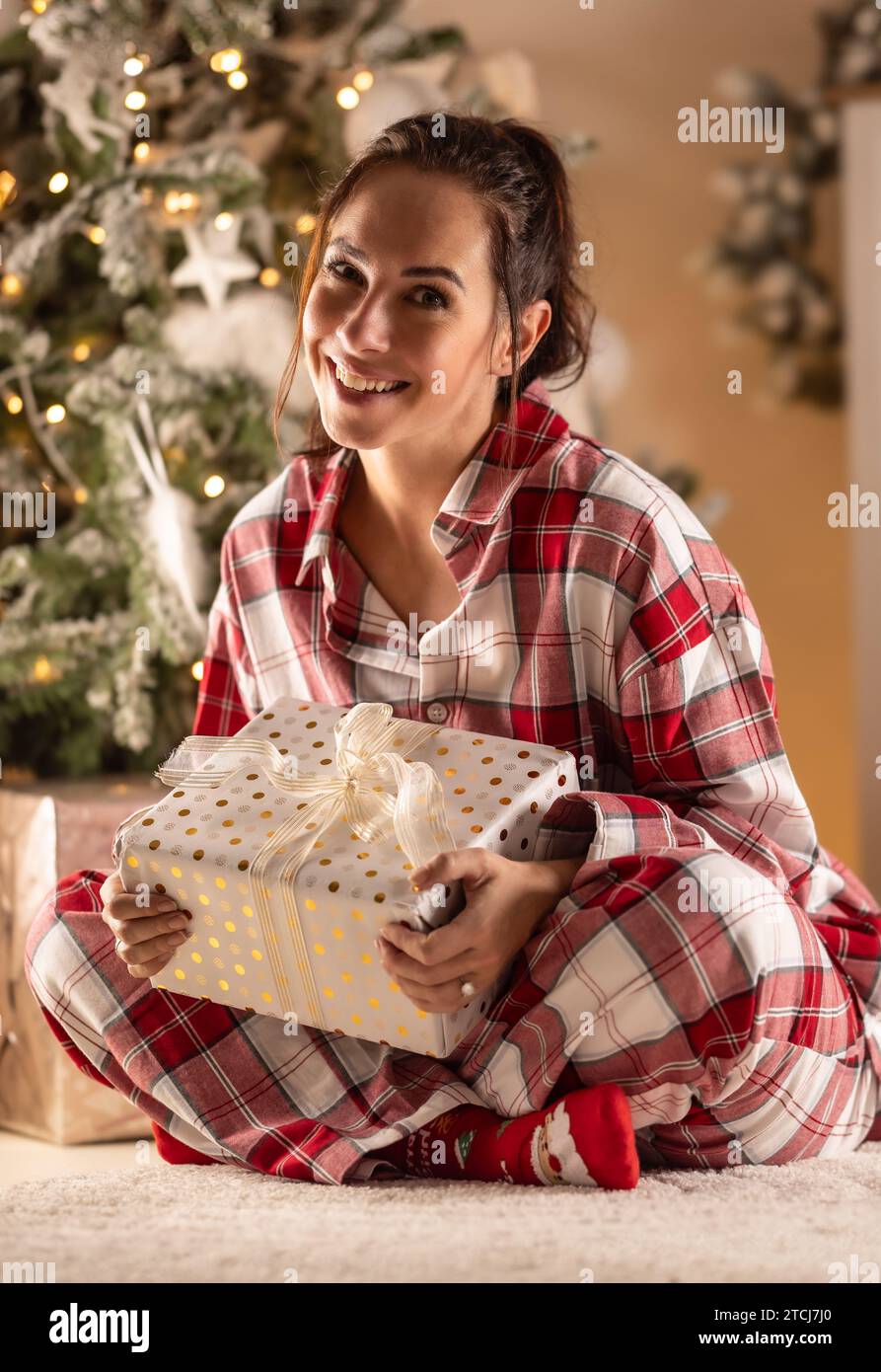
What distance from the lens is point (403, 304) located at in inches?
54.3

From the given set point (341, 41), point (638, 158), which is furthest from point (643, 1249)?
point (638, 158)

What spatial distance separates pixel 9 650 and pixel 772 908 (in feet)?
A: 3.65

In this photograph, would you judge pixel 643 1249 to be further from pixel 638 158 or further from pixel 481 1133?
pixel 638 158

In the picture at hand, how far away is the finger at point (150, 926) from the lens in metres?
1.26

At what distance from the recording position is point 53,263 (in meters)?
2.07

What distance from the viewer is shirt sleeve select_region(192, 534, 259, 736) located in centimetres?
161

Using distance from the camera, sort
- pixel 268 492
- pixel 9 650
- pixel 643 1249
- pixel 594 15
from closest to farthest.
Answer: pixel 643 1249
pixel 268 492
pixel 9 650
pixel 594 15

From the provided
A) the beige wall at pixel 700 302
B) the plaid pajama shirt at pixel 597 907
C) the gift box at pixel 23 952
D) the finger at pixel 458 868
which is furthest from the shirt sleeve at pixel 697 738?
the beige wall at pixel 700 302

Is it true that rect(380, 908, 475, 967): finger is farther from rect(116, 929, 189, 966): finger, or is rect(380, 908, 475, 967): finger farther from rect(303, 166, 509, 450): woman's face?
rect(303, 166, 509, 450): woman's face

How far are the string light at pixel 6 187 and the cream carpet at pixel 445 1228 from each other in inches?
54.2

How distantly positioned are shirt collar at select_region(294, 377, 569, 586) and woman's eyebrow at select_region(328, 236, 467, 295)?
15 cm

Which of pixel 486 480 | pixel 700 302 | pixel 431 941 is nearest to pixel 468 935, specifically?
pixel 431 941

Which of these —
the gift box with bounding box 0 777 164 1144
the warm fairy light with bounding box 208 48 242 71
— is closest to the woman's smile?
the gift box with bounding box 0 777 164 1144

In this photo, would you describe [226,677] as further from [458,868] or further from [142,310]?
[142,310]
